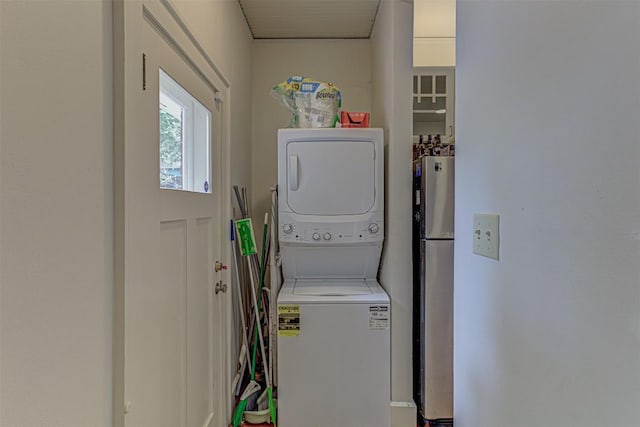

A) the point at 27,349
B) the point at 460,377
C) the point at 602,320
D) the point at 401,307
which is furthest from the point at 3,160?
the point at 401,307

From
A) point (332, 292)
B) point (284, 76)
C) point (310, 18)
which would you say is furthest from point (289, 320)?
point (310, 18)

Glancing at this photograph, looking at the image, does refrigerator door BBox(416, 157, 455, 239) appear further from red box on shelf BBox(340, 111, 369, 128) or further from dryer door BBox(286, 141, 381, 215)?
red box on shelf BBox(340, 111, 369, 128)

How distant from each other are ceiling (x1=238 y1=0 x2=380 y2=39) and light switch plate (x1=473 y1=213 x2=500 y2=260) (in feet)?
6.86

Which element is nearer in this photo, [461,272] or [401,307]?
[461,272]

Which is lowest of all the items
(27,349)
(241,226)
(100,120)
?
(27,349)

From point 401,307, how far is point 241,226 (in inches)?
41.3

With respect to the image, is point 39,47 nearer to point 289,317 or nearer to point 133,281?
Answer: point 133,281

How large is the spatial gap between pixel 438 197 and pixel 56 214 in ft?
6.01

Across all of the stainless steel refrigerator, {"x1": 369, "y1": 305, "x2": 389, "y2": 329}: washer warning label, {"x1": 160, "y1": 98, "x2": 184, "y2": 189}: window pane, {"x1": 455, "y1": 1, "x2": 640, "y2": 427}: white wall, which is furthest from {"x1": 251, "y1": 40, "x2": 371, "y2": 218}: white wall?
{"x1": 455, "y1": 1, "x2": 640, "y2": 427}: white wall

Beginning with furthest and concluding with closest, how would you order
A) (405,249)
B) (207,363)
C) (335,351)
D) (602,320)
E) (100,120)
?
(405,249) → (335,351) → (207,363) → (100,120) → (602,320)

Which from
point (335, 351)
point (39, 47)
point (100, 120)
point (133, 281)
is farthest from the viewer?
point (335, 351)

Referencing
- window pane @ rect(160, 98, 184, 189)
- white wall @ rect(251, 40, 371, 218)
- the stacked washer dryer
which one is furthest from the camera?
white wall @ rect(251, 40, 371, 218)

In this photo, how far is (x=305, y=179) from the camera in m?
2.17

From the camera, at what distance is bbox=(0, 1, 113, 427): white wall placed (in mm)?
615
